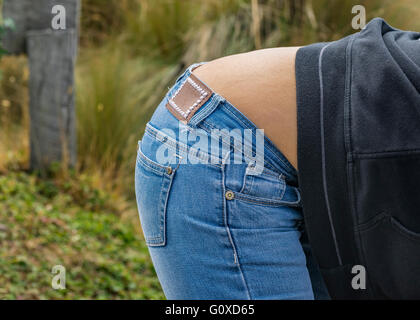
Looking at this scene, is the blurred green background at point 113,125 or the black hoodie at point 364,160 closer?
the black hoodie at point 364,160

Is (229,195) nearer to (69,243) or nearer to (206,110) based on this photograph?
(206,110)

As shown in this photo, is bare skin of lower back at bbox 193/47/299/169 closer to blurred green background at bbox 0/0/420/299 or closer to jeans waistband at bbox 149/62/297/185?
jeans waistband at bbox 149/62/297/185

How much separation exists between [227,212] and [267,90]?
32 cm

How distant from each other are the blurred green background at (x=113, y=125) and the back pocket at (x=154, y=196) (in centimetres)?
194

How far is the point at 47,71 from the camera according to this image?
14.9 ft

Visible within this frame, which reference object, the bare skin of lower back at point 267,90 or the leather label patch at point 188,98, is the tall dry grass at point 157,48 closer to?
the leather label patch at point 188,98

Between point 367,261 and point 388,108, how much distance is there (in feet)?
1.18

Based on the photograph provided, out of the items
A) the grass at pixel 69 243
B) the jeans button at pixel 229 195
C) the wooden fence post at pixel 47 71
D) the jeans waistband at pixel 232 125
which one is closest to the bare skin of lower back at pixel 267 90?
the jeans waistband at pixel 232 125

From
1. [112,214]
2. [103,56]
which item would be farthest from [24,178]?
[103,56]

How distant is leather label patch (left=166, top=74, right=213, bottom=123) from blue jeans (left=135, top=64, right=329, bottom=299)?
0.02 m

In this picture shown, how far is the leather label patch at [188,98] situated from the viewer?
146cm

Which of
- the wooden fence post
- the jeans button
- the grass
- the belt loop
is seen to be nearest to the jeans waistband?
the belt loop
